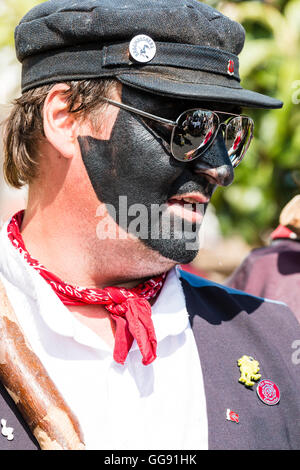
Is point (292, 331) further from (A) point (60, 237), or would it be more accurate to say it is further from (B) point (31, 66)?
(B) point (31, 66)

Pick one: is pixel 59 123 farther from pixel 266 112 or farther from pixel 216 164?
pixel 266 112

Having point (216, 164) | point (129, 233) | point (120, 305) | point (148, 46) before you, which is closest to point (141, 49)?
point (148, 46)

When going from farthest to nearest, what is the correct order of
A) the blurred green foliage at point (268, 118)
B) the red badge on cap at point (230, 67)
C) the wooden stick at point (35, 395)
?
the blurred green foliage at point (268, 118) → the red badge on cap at point (230, 67) → the wooden stick at point (35, 395)

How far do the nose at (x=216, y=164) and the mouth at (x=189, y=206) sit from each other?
0.07 metres

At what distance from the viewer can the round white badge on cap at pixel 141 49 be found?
66.9 inches

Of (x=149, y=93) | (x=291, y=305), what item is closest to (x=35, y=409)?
(x=149, y=93)

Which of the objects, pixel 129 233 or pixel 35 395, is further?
pixel 129 233

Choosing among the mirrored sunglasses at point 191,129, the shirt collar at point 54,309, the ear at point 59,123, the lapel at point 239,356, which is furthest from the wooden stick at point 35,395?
the mirrored sunglasses at point 191,129

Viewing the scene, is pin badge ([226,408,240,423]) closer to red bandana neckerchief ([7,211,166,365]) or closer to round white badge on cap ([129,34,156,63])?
red bandana neckerchief ([7,211,166,365])

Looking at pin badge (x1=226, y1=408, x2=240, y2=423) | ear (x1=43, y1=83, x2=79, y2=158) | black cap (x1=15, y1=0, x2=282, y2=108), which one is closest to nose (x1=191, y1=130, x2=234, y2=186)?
black cap (x1=15, y1=0, x2=282, y2=108)

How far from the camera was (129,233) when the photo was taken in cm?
182

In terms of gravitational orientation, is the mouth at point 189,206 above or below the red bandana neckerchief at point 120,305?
above

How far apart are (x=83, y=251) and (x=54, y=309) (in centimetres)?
22

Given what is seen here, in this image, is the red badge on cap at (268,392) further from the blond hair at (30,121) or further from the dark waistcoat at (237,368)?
the blond hair at (30,121)
